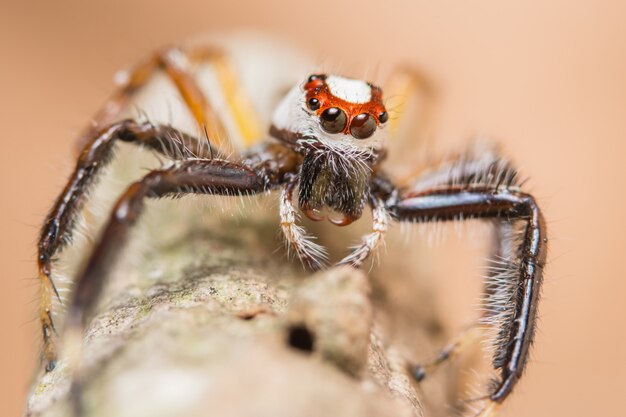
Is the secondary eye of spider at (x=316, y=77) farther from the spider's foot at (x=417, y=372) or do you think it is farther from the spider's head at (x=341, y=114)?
the spider's foot at (x=417, y=372)

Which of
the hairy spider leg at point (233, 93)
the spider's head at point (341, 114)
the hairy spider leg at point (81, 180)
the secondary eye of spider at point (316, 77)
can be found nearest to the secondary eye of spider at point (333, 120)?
the spider's head at point (341, 114)

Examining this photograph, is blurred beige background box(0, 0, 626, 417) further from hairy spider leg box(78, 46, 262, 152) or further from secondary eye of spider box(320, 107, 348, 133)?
secondary eye of spider box(320, 107, 348, 133)

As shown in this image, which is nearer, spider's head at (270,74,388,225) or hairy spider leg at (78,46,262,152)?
spider's head at (270,74,388,225)

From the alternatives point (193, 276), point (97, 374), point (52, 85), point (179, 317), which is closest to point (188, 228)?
point (193, 276)

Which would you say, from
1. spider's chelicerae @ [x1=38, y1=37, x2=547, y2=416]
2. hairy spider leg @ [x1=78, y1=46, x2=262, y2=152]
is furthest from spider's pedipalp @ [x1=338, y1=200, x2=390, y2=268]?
hairy spider leg @ [x1=78, y1=46, x2=262, y2=152]

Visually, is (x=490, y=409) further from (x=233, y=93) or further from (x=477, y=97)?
(x=477, y=97)
